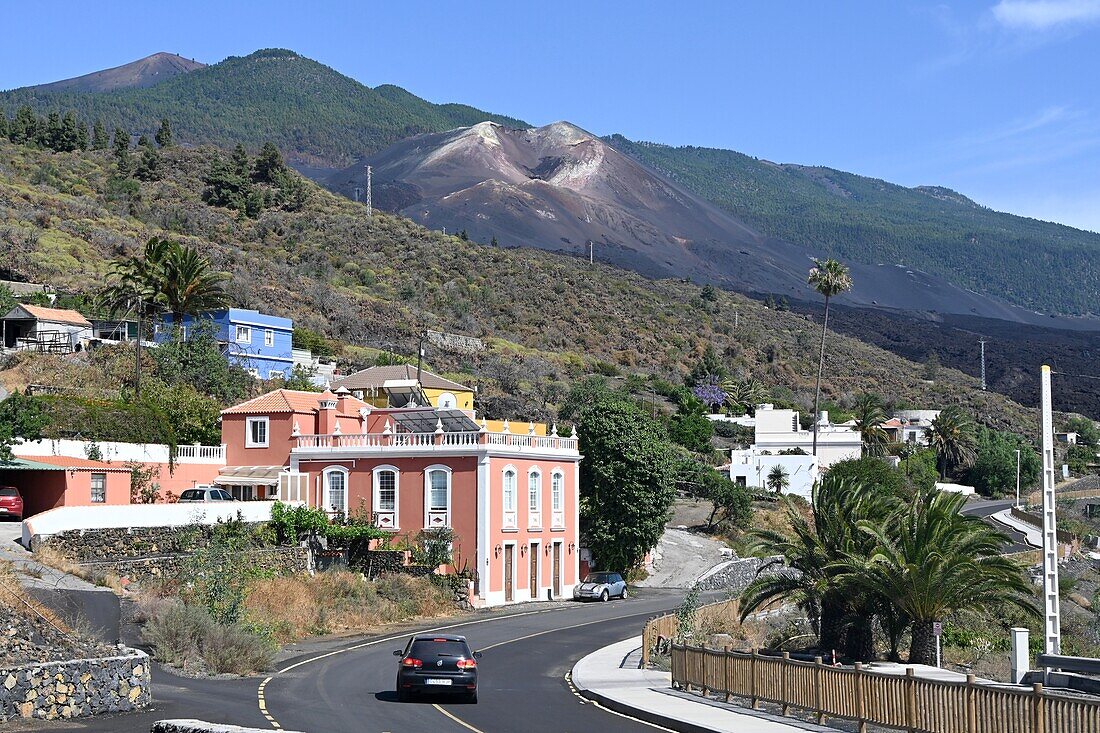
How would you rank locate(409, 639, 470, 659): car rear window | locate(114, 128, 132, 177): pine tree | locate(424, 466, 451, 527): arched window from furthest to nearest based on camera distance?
locate(114, 128, 132, 177): pine tree → locate(424, 466, 451, 527): arched window → locate(409, 639, 470, 659): car rear window

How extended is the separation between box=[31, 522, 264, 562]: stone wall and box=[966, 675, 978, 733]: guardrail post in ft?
87.5

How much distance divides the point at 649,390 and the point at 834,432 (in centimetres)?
2040

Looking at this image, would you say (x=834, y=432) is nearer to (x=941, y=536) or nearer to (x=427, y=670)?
(x=941, y=536)

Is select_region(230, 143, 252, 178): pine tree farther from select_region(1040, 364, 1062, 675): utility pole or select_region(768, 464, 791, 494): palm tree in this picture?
select_region(1040, 364, 1062, 675): utility pole

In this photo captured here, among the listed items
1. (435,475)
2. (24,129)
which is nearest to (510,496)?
(435,475)

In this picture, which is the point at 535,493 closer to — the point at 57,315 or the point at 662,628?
the point at 662,628

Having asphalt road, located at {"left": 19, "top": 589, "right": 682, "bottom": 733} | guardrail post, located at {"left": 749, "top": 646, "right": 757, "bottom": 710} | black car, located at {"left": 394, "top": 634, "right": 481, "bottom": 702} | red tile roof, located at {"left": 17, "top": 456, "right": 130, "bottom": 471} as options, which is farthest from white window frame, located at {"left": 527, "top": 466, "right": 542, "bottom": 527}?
guardrail post, located at {"left": 749, "top": 646, "right": 757, "bottom": 710}

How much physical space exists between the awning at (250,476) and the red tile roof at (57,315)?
2170cm

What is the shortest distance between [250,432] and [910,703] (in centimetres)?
4089

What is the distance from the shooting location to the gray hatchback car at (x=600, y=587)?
58.2m

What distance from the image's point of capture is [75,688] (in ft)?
79.3

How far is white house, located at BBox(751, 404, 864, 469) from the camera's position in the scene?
353 feet

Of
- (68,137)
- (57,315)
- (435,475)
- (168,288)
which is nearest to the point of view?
(435,475)

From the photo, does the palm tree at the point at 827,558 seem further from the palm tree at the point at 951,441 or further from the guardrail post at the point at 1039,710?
the palm tree at the point at 951,441
